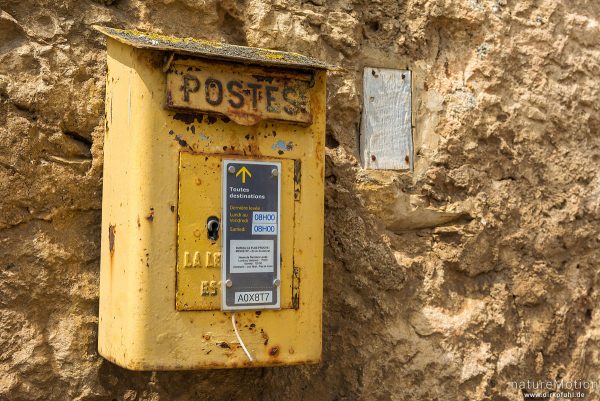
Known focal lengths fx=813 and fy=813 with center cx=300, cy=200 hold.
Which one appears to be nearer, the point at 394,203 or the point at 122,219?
the point at 122,219

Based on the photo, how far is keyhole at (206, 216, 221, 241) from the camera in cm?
246

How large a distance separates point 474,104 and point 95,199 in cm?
152

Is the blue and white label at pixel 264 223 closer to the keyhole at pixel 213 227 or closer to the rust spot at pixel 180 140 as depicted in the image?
the keyhole at pixel 213 227

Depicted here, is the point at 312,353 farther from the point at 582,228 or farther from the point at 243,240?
the point at 582,228

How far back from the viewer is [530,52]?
3.35 m

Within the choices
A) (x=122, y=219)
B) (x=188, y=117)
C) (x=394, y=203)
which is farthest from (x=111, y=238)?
(x=394, y=203)

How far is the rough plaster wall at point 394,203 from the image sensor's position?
106 inches

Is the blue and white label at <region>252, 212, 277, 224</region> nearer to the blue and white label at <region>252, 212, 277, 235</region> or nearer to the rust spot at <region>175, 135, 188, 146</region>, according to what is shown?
the blue and white label at <region>252, 212, 277, 235</region>

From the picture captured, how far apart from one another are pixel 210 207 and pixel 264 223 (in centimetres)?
18

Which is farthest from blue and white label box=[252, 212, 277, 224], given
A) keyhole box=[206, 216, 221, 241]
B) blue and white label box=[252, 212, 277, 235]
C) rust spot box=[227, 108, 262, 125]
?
rust spot box=[227, 108, 262, 125]

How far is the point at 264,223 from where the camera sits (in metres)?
2.54

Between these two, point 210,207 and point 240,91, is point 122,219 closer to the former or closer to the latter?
point 210,207

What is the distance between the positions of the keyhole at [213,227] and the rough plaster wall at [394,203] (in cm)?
52

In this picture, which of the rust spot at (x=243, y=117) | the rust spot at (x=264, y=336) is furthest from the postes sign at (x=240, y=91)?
the rust spot at (x=264, y=336)
